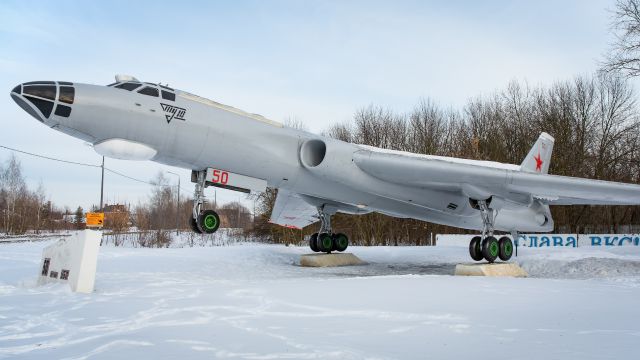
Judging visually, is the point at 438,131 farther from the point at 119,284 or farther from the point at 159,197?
the point at 159,197

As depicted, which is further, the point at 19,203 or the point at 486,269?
the point at 19,203

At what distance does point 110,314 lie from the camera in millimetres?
5176

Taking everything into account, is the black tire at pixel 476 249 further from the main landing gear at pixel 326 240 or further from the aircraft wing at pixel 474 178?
the main landing gear at pixel 326 240

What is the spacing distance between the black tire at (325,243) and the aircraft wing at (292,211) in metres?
1.00

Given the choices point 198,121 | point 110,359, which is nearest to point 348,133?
point 198,121

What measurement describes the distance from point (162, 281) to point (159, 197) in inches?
2205

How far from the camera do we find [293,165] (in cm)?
1049

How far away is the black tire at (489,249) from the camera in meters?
12.0

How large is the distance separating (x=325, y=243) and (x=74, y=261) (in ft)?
28.7

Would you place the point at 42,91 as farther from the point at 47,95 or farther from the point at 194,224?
the point at 194,224

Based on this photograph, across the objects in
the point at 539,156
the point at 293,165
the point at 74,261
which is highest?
the point at 539,156

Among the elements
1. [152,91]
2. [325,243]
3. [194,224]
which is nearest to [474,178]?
[325,243]

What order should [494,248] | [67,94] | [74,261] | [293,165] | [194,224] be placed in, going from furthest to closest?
[494,248]
[293,165]
[194,224]
[67,94]
[74,261]

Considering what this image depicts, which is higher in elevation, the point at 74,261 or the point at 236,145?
the point at 236,145
